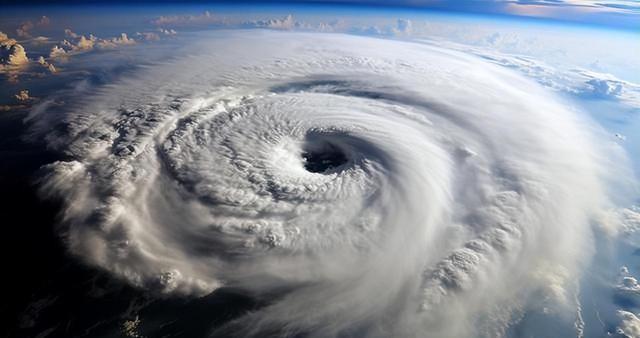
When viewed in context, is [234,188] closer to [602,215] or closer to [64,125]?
[64,125]

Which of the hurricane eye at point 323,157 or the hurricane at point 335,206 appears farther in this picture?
the hurricane eye at point 323,157

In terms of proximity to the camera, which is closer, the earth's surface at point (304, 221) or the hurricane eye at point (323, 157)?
the earth's surface at point (304, 221)

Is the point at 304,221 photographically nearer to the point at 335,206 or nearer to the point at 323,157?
the point at 335,206

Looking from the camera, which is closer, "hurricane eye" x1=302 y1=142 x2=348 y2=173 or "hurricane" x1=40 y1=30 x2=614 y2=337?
"hurricane" x1=40 y1=30 x2=614 y2=337

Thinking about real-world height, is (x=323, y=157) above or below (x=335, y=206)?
below

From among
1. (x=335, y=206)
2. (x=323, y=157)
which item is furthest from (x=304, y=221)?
(x=323, y=157)

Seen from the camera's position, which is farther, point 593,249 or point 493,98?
point 493,98

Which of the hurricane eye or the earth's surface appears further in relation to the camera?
the hurricane eye

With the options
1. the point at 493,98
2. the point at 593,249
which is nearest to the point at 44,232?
the point at 593,249
